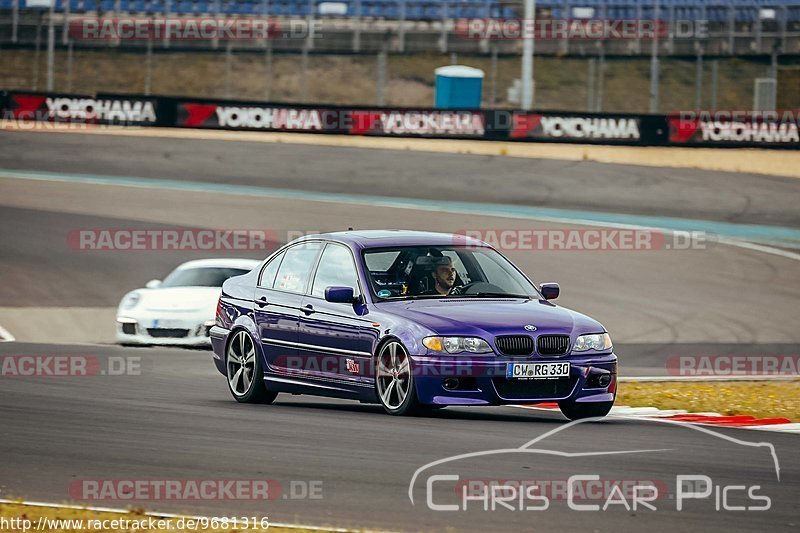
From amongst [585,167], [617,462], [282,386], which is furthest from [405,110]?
[617,462]

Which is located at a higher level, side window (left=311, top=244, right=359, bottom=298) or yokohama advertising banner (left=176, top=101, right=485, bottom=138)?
side window (left=311, top=244, right=359, bottom=298)

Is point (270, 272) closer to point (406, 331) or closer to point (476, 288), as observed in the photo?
point (476, 288)

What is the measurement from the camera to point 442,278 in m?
11.1

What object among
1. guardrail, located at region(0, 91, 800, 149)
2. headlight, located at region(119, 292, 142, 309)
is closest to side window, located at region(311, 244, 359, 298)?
headlight, located at region(119, 292, 142, 309)

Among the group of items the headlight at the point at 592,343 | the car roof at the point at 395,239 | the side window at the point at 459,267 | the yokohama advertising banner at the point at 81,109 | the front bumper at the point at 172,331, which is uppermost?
the car roof at the point at 395,239

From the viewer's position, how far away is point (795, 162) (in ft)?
120

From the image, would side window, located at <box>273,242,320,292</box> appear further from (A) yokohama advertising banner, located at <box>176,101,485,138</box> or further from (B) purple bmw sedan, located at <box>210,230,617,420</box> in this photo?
(A) yokohama advertising banner, located at <box>176,101,485,138</box>

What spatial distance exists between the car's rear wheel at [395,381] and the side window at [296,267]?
4.42 feet

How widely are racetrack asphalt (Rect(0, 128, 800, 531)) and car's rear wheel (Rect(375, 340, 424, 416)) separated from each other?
209mm

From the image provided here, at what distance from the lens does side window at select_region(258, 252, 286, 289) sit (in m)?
12.1

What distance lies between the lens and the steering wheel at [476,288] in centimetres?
1109

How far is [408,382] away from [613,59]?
48.2m

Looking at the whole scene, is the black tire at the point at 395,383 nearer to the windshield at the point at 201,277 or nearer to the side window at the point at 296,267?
the side window at the point at 296,267

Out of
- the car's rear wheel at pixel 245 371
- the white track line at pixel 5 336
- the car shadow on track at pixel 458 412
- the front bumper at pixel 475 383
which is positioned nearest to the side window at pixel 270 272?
the car's rear wheel at pixel 245 371
